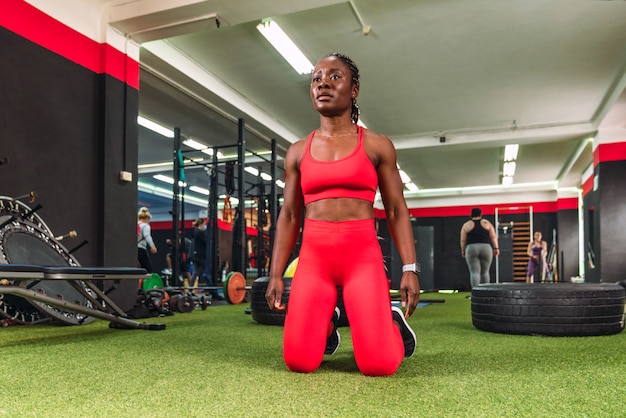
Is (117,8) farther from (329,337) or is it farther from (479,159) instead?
(479,159)

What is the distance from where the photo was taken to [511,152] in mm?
12516

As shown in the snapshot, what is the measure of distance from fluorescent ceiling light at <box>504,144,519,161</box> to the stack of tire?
9.06 meters

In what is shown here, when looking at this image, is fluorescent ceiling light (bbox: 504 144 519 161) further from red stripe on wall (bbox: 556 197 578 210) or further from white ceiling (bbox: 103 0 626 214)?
red stripe on wall (bbox: 556 197 578 210)

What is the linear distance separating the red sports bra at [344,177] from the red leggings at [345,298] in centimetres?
12

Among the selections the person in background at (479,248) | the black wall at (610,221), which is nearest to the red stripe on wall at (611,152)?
the black wall at (610,221)

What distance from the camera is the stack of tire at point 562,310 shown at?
320 cm

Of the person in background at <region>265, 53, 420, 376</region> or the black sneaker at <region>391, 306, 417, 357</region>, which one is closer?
the person in background at <region>265, 53, 420, 376</region>

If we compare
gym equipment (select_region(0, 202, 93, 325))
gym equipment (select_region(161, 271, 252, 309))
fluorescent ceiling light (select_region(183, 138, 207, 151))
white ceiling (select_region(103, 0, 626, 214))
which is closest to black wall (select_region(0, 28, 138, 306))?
gym equipment (select_region(0, 202, 93, 325))

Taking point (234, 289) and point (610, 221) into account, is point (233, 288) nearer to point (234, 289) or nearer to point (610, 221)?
point (234, 289)

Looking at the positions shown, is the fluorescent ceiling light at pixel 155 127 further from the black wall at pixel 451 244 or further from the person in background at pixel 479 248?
the black wall at pixel 451 244

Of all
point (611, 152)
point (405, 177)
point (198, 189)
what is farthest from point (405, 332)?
point (198, 189)

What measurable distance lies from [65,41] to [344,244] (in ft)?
13.8

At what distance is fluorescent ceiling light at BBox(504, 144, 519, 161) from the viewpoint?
11945 mm

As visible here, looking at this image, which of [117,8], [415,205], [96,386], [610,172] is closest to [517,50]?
[610,172]
